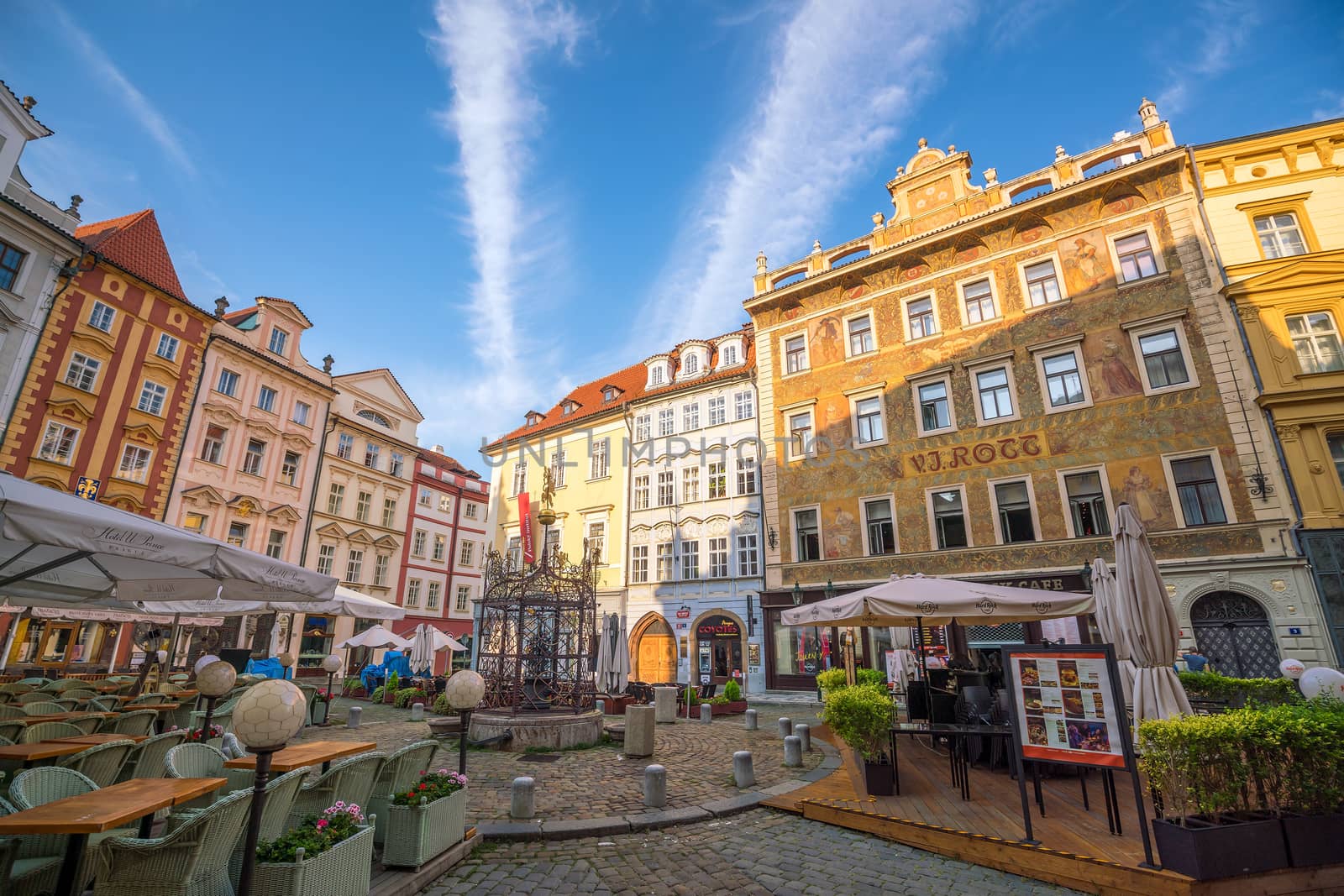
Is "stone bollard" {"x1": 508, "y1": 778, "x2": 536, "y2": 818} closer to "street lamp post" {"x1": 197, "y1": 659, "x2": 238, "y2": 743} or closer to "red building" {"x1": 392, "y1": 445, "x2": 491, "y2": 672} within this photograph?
"street lamp post" {"x1": 197, "y1": 659, "x2": 238, "y2": 743}

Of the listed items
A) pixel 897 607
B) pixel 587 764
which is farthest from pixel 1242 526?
pixel 587 764

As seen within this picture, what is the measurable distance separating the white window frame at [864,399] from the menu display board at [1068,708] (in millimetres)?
16012

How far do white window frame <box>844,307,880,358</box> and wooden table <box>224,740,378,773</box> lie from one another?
2103 centimetres

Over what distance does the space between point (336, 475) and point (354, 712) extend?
21.6 meters

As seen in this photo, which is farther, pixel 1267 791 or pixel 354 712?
pixel 354 712

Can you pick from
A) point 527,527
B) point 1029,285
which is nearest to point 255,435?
point 527,527

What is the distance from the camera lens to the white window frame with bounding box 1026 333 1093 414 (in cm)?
1834

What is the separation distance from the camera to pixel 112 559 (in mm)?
7090

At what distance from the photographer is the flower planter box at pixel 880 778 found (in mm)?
7715

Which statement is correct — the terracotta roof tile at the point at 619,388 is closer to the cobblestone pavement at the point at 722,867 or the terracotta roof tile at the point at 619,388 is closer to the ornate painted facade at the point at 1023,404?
the ornate painted facade at the point at 1023,404

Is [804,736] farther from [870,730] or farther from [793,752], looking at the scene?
[870,730]

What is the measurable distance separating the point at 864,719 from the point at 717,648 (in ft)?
58.9

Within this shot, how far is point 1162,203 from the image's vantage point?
61.1ft

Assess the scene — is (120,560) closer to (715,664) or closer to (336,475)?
(715,664)
